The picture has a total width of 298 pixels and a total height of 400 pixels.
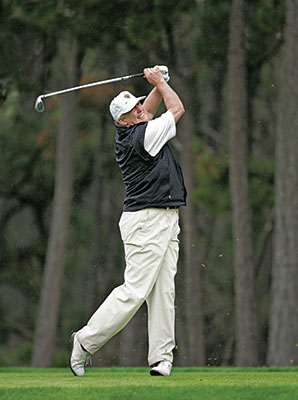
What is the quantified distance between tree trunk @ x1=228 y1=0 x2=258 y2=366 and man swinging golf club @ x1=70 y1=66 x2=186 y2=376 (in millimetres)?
9219

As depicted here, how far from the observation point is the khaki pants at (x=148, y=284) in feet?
21.2

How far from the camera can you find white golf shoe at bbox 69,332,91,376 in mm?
6592

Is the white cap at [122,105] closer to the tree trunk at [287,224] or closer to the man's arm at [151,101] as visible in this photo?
the man's arm at [151,101]

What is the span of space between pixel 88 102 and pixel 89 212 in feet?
11.4

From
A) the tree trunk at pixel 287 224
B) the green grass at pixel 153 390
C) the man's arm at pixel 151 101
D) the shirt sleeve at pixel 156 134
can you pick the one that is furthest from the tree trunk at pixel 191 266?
the green grass at pixel 153 390

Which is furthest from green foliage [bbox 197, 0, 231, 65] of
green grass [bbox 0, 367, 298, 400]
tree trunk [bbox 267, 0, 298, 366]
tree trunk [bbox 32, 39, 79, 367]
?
green grass [bbox 0, 367, 298, 400]

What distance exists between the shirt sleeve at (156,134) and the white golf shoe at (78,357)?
4.30ft

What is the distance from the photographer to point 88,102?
75.1 feet

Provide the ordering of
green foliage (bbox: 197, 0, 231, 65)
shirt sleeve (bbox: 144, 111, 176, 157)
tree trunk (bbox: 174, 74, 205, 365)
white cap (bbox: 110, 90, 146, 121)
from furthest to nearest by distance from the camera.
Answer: tree trunk (bbox: 174, 74, 205, 365) → green foliage (bbox: 197, 0, 231, 65) → white cap (bbox: 110, 90, 146, 121) → shirt sleeve (bbox: 144, 111, 176, 157)

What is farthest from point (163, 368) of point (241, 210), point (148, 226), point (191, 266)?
point (191, 266)

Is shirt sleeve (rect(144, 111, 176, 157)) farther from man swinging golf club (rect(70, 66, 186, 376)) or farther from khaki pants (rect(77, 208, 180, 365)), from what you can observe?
khaki pants (rect(77, 208, 180, 365))

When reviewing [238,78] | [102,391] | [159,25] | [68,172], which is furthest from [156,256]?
[68,172]

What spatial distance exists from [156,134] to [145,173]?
10.4 inches

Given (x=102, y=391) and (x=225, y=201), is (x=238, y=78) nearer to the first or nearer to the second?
(x=225, y=201)
